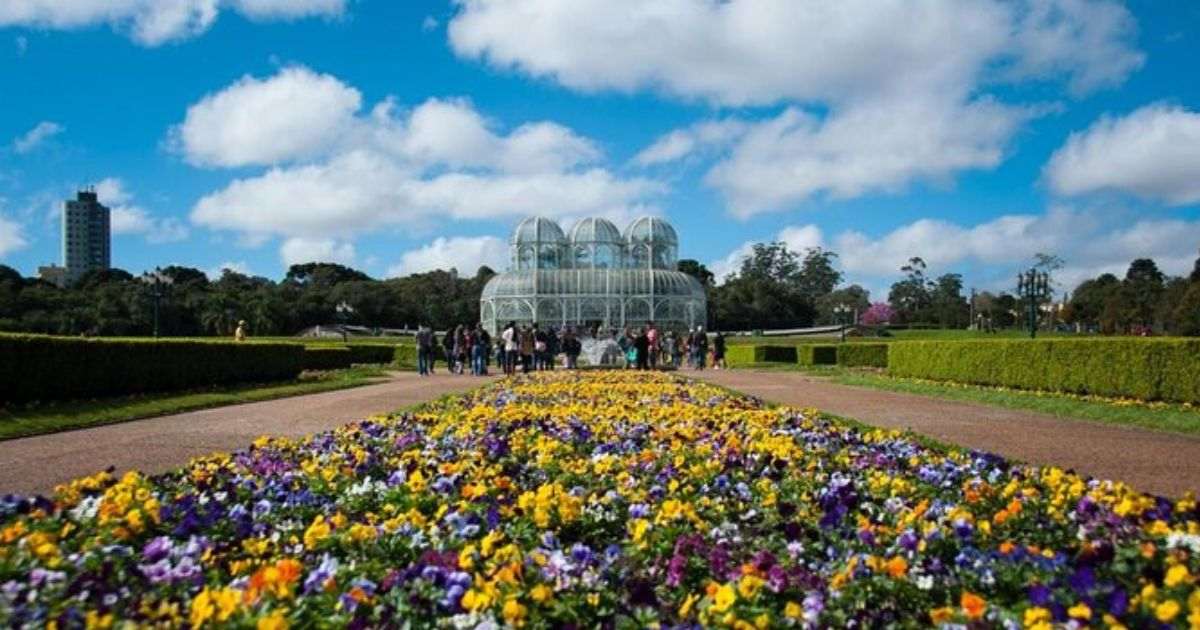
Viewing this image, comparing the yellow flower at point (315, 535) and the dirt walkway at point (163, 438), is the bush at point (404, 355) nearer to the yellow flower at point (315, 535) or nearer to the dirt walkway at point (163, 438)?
the dirt walkway at point (163, 438)

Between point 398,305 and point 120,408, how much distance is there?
206 feet

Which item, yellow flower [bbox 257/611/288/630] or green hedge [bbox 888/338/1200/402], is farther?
green hedge [bbox 888/338/1200/402]

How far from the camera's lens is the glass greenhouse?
161 feet

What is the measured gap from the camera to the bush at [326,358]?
31844 millimetres

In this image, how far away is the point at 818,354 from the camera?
3678 centimetres

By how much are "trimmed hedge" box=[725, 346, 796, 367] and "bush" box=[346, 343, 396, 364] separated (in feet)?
44.0

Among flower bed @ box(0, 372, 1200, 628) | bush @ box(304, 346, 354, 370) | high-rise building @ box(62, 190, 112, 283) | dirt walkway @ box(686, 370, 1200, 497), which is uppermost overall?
high-rise building @ box(62, 190, 112, 283)

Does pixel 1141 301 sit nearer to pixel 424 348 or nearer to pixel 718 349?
pixel 718 349

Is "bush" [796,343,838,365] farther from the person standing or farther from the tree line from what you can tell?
the tree line

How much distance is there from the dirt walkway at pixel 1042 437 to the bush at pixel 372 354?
2197 cm

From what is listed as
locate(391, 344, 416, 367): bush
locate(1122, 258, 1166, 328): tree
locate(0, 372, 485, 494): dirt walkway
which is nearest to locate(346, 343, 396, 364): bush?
locate(391, 344, 416, 367): bush

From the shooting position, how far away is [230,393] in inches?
759

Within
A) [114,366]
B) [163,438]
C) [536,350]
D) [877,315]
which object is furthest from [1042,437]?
[877,315]

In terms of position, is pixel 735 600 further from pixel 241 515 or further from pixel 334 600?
pixel 241 515
